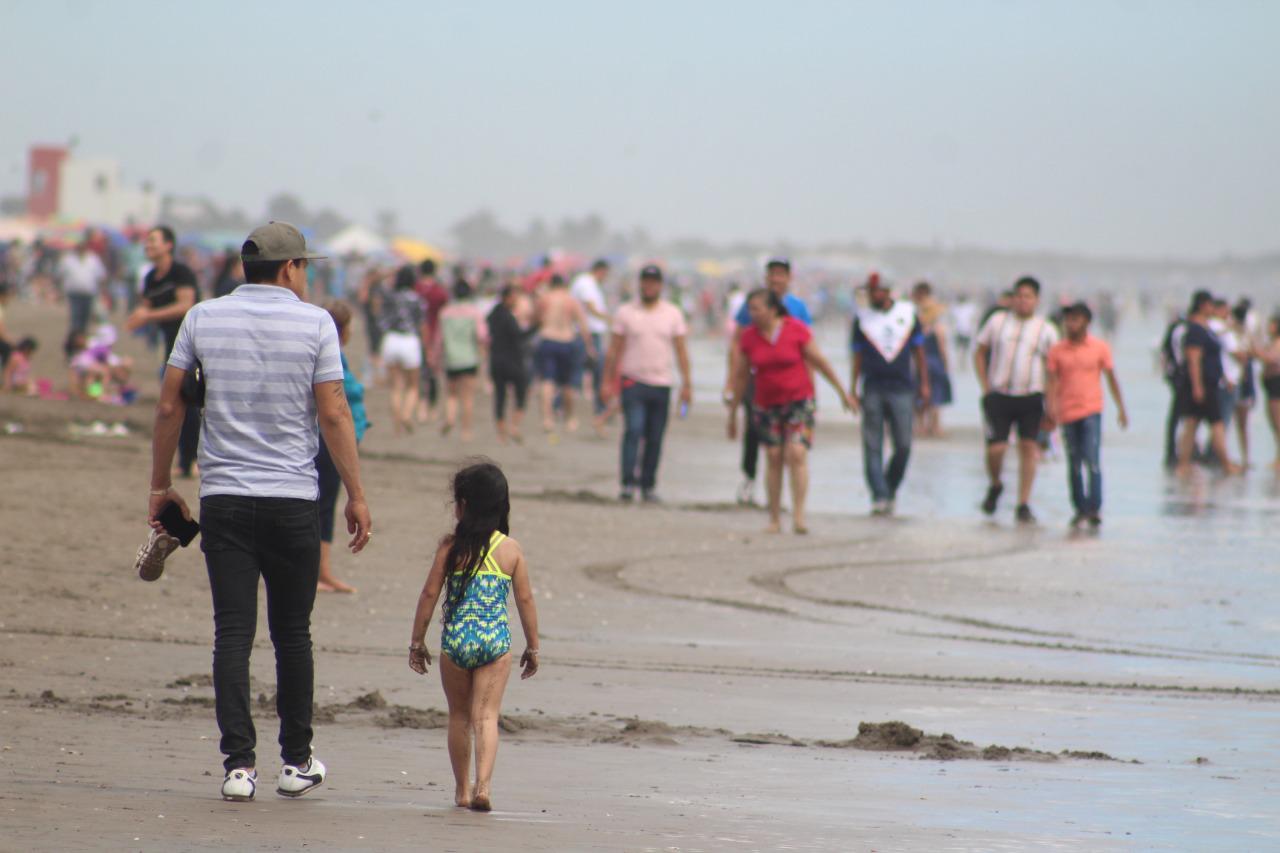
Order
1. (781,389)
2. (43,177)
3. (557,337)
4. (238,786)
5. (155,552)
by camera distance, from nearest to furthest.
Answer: (238,786) → (155,552) → (781,389) → (557,337) → (43,177)

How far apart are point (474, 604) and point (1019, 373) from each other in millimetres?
9595

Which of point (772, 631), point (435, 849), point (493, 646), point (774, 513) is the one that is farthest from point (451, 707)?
point (774, 513)

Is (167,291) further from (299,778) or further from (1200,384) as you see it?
(1200,384)

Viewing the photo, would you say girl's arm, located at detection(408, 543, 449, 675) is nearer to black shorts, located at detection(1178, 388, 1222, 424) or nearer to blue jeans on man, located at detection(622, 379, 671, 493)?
blue jeans on man, located at detection(622, 379, 671, 493)

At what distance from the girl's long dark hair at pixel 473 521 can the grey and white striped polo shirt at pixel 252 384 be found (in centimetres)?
48

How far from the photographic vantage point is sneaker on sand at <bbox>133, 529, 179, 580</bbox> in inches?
227

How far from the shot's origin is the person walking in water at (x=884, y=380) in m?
14.7

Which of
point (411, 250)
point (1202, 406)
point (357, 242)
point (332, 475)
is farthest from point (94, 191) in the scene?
point (332, 475)

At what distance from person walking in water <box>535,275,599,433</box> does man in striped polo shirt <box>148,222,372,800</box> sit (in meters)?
15.6

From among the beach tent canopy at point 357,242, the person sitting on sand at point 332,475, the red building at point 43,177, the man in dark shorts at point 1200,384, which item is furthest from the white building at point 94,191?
the person sitting on sand at point 332,475

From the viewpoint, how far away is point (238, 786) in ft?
17.3

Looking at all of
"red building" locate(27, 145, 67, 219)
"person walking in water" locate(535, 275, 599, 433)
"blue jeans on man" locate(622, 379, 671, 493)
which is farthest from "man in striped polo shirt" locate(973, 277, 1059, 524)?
"red building" locate(27, 145, 67, 219)

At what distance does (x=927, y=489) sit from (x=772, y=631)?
823 cm

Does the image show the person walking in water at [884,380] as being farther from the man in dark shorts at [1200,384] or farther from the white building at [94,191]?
the white building at [94,191]
